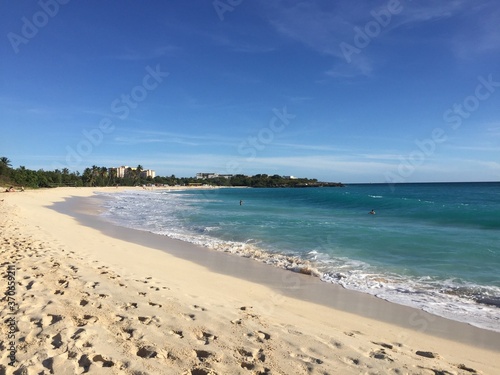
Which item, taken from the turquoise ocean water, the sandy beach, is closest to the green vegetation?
the turquoise ocean water

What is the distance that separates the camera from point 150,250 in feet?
37.2

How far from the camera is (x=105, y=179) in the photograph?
116 meters

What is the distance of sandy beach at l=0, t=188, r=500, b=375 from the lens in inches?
134

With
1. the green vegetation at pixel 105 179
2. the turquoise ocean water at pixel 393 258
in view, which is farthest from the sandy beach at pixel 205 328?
the green vegetation at pixel 105 179

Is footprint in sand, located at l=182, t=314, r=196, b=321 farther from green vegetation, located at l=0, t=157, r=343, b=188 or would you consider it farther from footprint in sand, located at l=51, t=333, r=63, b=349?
green vegetation, located at l=0, t=157, r=343, b=188

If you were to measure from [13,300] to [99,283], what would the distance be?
1.42 metres

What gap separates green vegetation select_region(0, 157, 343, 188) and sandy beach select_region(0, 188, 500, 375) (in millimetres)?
75165

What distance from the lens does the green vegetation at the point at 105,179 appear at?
69.6 metres

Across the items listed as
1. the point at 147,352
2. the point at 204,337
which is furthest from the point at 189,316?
the point at 147,352

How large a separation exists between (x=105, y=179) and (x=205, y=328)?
406 ft

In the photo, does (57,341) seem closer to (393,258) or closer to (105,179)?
(393,258)

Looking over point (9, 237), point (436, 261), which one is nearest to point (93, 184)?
point (9, 237)

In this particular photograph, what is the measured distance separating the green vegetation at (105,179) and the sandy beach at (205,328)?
2959 inches

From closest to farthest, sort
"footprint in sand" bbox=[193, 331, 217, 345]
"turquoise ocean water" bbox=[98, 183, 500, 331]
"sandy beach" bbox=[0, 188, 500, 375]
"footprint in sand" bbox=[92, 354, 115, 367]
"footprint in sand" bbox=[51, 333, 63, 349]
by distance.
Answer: "footprint in sand" bbox=[92, 354, 115, 367] → "sandy beach" bbox=[0, 188, 500, 375] → "footprint in sand" bbox=[51, 333, 63, 349] → "footprint in sand" bbox=[193, 331, 217, 345] → "turquoise ocean water" bbox=[98, 183, 500, 331]
